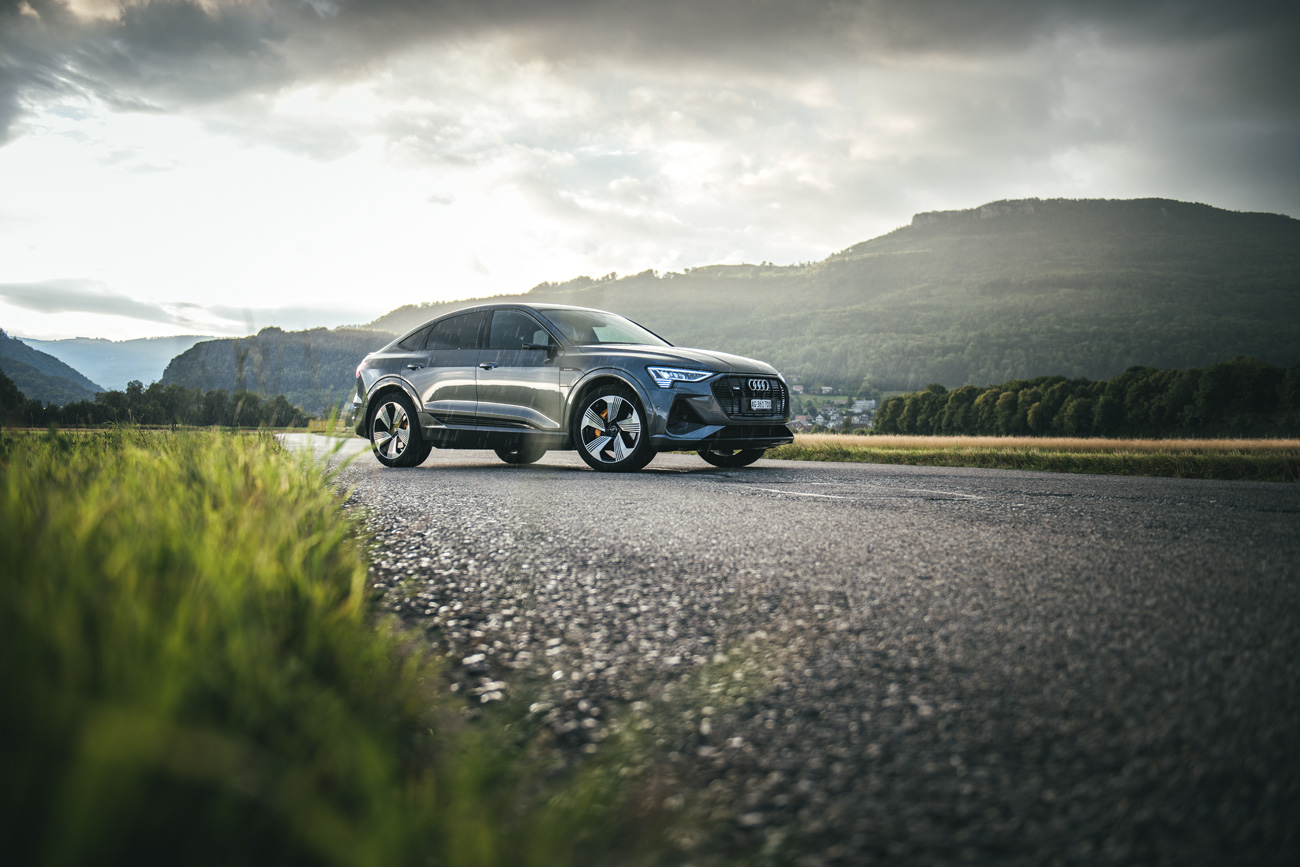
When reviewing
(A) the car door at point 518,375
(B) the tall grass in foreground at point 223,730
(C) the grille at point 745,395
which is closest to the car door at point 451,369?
(A) the car door at point 518,375

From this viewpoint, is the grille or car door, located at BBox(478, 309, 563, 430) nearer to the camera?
the grille

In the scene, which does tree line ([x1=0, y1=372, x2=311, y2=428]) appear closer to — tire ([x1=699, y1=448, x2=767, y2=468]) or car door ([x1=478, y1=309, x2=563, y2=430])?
car door ([x1=478, y1=309, x2=563, y2=430])

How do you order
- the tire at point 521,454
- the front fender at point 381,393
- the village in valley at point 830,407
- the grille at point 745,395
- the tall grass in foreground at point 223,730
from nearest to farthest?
the tall grass in foreground at point 223,730
the grille at point 745,395
the front fender at point 381,393
the tire at point 521,454
the village in valley at point 830,407

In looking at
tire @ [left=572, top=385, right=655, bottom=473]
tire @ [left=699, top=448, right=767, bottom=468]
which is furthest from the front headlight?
tire @ [left=699, top=448, right=767, bottom=468]

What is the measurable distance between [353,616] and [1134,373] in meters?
115

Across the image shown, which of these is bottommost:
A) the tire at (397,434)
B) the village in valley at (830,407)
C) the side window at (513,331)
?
the tire at (397,434)

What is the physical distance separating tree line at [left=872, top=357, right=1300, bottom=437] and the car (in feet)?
284

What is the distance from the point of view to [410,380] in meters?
9.66

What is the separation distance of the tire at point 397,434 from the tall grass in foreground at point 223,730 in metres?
7.44

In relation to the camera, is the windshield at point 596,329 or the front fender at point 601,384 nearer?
the front fender at point 601,384

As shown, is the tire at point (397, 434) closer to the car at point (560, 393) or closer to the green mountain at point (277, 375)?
the car at point (560, 393)

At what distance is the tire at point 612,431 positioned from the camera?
8.23m

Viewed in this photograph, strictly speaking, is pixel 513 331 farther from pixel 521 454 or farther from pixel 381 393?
pixel 381 393

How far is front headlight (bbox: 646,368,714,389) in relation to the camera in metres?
8.09
